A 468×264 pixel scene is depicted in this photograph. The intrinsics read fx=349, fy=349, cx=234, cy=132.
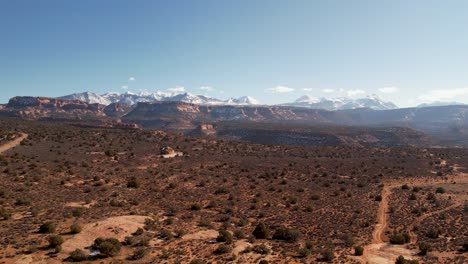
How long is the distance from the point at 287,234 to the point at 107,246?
505 inches

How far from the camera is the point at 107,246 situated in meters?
20.5

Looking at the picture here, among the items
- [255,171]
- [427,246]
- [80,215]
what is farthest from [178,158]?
[427,246]

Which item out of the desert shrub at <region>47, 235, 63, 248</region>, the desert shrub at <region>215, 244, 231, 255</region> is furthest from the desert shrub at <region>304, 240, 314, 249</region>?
the desert shrub at <region>47, 235, 63, 248</region>

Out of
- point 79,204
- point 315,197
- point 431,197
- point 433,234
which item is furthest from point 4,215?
point 431,197

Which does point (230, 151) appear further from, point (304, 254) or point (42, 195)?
point (304, 254)

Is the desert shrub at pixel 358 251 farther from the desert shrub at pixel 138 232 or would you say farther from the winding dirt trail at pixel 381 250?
the desert shrub at pixel 138 232

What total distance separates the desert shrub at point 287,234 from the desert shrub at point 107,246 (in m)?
11.5

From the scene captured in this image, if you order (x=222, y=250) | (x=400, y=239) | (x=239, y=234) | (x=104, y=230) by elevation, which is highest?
(x=104, y=230)

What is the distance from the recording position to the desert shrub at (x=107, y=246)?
2049 cm

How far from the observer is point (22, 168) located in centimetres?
4128

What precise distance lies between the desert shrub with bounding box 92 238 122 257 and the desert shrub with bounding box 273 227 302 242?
37.6 feet

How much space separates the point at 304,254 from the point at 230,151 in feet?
173

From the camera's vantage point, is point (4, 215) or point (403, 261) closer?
point (403, 261)

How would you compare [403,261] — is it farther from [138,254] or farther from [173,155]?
[173,155]
